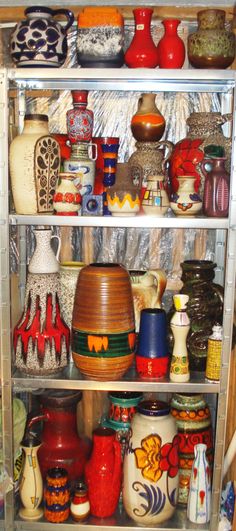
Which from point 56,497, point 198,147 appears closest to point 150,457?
point 56,497

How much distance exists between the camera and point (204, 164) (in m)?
1.49

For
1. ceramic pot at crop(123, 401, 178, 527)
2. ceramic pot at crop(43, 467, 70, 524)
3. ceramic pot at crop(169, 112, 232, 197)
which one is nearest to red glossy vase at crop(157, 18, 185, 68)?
ceramic pot at crop(169, 112, 232, 197)

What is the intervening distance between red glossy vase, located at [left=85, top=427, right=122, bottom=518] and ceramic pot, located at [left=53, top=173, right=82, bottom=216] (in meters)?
0.60

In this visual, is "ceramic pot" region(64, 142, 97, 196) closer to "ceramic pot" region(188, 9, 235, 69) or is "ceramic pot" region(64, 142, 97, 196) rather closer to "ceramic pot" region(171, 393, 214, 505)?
"ceramic pot" region(188, 9, 235, 69)

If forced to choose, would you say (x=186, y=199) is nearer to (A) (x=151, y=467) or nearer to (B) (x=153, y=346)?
(B) (x=153, y=346)

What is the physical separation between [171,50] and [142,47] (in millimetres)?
76

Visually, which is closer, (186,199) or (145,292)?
(186,199)

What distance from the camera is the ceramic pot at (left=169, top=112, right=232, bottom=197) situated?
1.52 m

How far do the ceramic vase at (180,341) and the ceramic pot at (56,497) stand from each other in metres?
0.40

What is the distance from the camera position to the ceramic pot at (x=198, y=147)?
59.7 inches

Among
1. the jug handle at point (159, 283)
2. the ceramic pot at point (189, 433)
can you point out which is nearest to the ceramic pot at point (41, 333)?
the jug handle at point (159, 283)

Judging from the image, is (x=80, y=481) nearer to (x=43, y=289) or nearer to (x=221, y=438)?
(x=221, y=438)

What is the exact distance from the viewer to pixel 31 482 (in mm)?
1560

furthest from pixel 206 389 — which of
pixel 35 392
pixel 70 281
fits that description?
pixel 35 392
